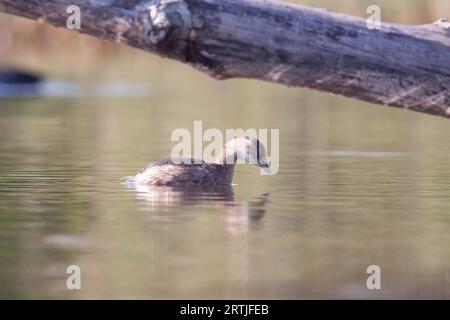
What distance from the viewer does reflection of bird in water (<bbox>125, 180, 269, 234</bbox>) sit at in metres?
7.55

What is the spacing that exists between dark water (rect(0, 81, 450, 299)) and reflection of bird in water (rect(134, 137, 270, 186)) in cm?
16

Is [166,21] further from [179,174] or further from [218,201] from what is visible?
[179,174]

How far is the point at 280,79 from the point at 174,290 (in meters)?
2.18

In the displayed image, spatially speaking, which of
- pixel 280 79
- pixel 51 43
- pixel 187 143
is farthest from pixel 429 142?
pixel 51 43

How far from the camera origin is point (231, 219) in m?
7.60

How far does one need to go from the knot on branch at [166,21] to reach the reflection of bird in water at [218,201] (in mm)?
1006

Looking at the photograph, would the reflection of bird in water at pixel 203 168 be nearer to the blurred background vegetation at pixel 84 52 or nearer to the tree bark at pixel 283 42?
the tree bark at pixel 283 42

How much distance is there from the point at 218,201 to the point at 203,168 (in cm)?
130

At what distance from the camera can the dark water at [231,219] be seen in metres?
5.86

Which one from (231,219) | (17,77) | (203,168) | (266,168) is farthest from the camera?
(17,77)

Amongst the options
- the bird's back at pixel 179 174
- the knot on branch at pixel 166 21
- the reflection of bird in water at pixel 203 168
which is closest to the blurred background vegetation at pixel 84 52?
the reflection of bird in water at pixel 203 168

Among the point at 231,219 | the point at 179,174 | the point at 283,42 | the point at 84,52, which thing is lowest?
the point at 231,219

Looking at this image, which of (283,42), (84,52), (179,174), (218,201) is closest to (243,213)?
(218,201)
